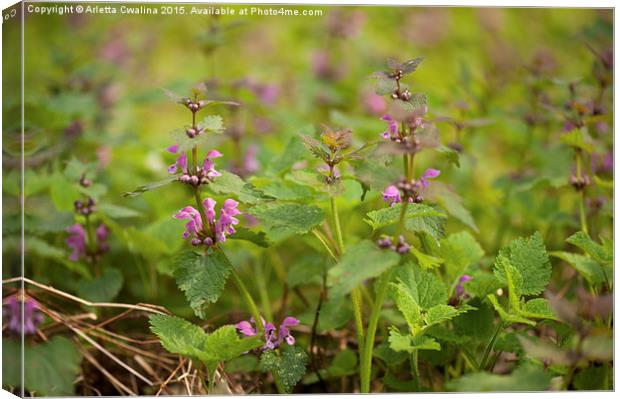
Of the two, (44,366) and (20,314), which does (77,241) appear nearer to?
(20,314)

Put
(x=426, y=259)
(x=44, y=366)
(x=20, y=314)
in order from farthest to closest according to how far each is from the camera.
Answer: (x=20, y=314)
(x=44, y=366)
(x=426, y=259)

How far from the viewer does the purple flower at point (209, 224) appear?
4.92 ft

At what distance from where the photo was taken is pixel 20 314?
1750mm

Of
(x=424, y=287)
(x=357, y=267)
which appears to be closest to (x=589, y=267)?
(x=424, y=287)

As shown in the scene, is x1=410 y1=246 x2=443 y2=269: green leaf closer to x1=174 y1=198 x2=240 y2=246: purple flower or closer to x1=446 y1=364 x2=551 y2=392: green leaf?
x1=446 y1=364 x2=551 y2=392: green leaf

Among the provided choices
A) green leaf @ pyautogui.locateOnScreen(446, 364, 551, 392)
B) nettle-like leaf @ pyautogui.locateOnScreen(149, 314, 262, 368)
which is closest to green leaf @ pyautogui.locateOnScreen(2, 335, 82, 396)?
nettle-like leaf @ pyautogui.locateOnScreen(149, 314, 262, 368)

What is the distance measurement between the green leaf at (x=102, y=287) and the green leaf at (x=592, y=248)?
1.19m

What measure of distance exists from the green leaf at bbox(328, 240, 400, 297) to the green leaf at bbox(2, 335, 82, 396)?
76 centimetres

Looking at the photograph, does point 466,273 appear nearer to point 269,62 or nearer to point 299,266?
point 299,266

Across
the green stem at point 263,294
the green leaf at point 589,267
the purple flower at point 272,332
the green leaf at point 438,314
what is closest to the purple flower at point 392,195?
the green leaf at point 438,314

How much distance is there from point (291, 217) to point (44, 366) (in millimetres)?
697

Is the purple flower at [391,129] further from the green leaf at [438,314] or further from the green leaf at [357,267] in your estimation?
the green leaf at [438,314]

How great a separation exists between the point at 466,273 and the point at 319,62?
2.07 meters

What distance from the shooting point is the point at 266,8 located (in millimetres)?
1931
